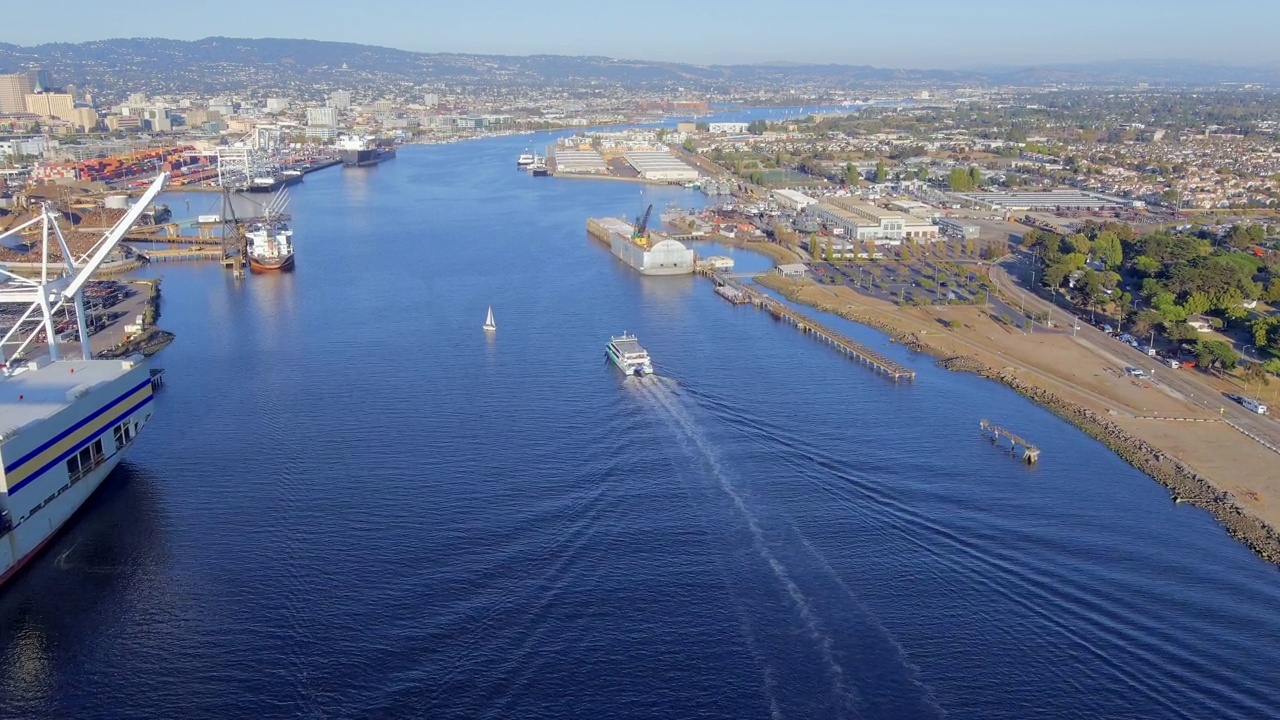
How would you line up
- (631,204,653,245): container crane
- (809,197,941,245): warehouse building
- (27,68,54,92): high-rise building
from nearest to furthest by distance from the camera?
(631,204,653,245): container crane < (809,197,941,245): warehouse building < (27,68,54,92): high-rise building

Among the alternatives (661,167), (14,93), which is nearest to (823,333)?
(661,167)

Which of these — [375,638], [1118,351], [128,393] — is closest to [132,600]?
[375,638]

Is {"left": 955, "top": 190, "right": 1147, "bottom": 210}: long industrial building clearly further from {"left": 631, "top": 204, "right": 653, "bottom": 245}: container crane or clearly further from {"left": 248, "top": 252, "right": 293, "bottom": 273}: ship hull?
{"left": 248, "top": 252, "right": 293, "bottom": 273}: ship hull

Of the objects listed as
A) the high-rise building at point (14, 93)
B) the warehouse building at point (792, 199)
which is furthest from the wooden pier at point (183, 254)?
the high-rise building at point (14, 93)

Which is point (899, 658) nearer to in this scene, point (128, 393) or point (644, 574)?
point (644, 574)

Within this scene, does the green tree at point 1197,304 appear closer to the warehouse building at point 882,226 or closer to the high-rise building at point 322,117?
the warehouse building at point 882,226

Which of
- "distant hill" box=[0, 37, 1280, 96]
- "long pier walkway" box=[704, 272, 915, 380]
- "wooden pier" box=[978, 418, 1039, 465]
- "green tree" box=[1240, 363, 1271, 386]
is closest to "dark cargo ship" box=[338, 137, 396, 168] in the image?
"long pier walkway" box=[704, 272, 915, 380]
